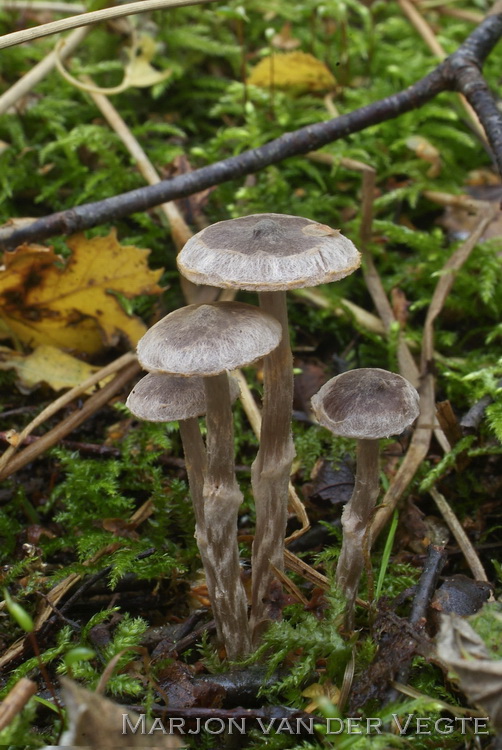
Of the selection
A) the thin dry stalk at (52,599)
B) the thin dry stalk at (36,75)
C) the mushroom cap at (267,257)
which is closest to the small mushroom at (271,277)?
the mushroom cap at (267,257)

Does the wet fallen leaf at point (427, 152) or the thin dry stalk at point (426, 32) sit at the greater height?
the thin dry stalk at point (426, 32)

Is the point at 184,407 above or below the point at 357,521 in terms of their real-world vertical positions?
above

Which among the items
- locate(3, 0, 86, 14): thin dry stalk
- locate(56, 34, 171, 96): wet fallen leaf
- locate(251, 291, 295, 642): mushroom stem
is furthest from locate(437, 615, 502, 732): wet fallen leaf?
locate(3, 0, 86, 14): thin dry stalk

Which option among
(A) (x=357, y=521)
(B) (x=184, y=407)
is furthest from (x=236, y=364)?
(A) (x=357, y=521)

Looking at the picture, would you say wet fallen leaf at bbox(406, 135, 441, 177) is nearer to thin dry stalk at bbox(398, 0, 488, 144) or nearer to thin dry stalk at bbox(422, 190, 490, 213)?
thin dry stalk at bbox(422, 190, 490, 213)

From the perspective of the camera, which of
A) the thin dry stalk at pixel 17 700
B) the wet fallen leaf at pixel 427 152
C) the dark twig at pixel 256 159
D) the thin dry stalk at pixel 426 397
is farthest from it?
the wet fallen leaf at pixel 427 152

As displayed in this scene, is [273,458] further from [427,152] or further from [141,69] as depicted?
[141,69]

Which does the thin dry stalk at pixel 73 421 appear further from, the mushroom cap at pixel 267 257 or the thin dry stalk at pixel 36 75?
→ the thin dry stalk at pixel 36 75

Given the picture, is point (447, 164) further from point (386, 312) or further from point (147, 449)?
point (147, 449)
